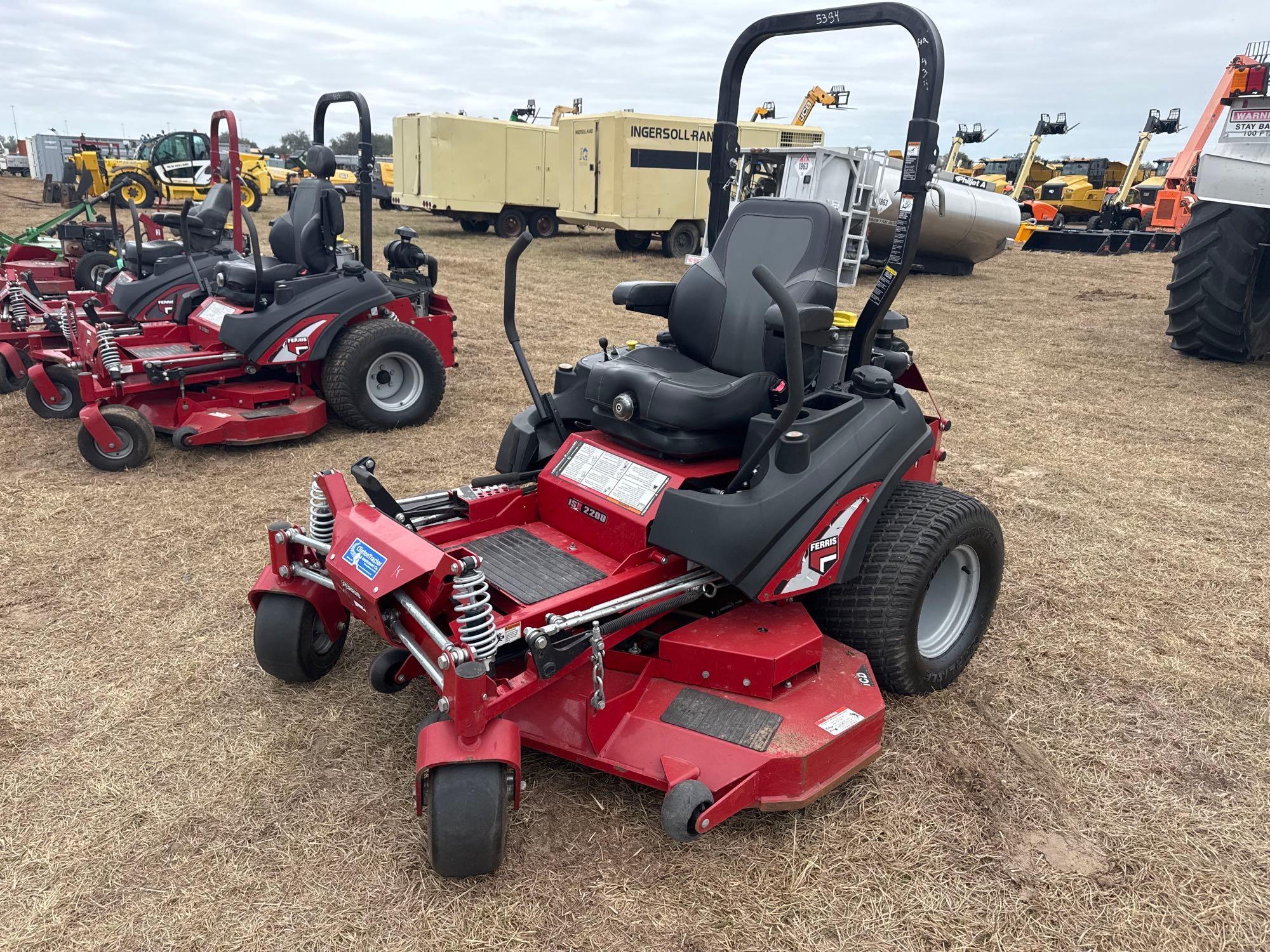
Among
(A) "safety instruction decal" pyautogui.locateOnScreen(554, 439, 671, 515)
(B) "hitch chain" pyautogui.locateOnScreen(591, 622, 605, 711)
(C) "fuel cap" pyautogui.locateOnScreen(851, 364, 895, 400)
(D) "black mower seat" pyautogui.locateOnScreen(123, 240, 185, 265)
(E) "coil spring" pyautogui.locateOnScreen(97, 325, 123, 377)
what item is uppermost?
(C) "fuel cap" pyautogui.locateOnScreen(851, 364, 895, 400)

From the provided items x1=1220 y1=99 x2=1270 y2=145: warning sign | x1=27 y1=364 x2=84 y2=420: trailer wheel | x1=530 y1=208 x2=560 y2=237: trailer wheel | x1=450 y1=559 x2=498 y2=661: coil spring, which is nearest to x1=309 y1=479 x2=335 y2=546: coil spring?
A: x1=450 y1=559 x2=498 y2=661: coil spring

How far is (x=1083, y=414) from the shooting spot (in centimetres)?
684

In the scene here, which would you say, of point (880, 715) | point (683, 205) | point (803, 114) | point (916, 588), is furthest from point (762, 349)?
point (803, 114)

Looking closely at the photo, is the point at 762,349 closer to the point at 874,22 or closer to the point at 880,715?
the point at 874,22

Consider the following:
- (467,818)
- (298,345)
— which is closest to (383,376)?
(298,345)

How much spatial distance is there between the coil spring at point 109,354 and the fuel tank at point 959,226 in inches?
398

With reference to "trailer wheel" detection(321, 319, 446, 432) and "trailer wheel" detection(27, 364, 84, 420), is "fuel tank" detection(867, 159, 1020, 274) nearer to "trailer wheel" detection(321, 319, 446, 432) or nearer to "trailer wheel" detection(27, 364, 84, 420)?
"trailer wheel" detection(321, 319, 446, 432)

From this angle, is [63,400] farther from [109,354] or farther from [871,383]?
[871,383]

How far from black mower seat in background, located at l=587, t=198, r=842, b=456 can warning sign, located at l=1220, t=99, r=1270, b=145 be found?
589cm

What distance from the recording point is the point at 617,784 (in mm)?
2758

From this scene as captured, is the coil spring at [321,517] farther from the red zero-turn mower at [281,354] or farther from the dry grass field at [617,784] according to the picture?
the red zero-turn mower at [281,354]

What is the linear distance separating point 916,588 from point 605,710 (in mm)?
1145

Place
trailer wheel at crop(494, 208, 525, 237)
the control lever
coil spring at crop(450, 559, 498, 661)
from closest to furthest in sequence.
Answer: coil spring at crop(450, 559, 498, 661) → the control lever → trailer wheel at crop(494, 208, 525, 237)

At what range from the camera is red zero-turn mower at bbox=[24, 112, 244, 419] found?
6020 millimetres
